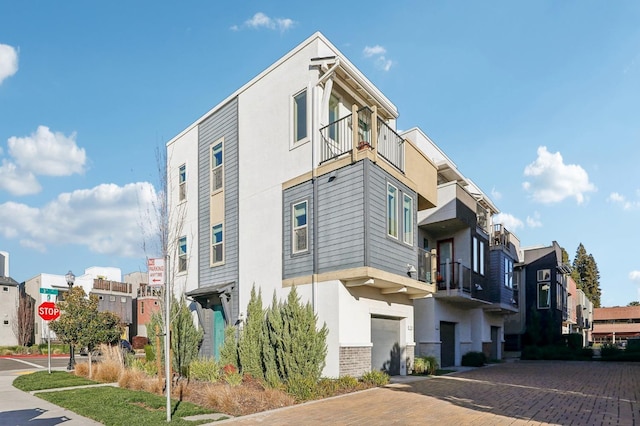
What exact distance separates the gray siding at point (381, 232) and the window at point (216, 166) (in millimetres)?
7466

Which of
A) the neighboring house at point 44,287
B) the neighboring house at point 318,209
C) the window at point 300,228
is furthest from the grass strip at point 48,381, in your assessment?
the neighboring house at point 44,287

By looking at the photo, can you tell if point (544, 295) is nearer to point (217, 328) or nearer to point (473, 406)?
point (217, 328)

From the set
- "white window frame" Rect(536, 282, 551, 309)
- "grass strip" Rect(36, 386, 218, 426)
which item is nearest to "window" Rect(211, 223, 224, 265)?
"grass strip" Rect(36, 386, 218, 426)

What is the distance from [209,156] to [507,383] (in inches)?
545

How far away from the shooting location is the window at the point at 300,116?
15.0 m

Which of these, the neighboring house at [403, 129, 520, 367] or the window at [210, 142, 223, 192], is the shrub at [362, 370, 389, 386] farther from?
the window at [210, 142, 223, 192]

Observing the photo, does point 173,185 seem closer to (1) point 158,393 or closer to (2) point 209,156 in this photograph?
(2) point 209,156

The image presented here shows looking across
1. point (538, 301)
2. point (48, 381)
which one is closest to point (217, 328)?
point (48, 381)

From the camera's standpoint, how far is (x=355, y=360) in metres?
13.4

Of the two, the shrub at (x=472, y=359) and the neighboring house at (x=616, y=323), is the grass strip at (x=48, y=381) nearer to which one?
the shrub at (x=472, y=359)

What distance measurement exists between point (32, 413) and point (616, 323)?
Result: 223 ft

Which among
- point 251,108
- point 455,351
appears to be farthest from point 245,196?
point 455,351

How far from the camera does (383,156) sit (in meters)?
14.4

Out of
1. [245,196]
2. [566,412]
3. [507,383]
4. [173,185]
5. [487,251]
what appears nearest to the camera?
[566,412]
